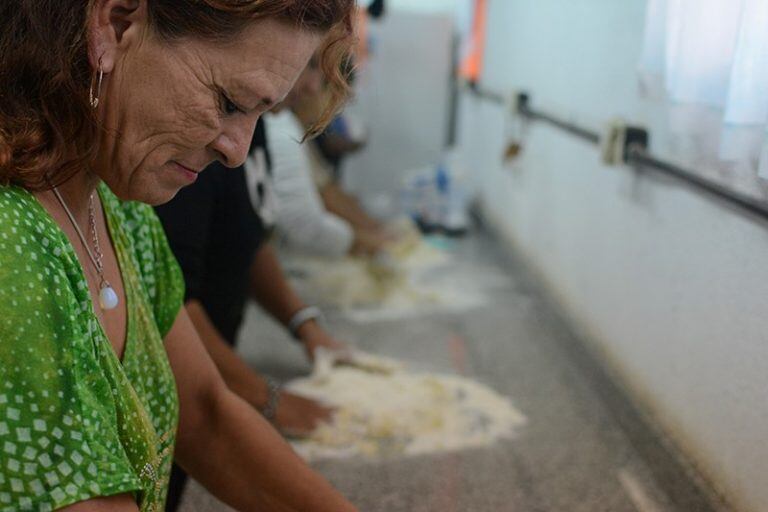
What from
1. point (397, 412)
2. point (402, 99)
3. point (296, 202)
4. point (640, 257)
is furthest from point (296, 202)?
point (402, 99)

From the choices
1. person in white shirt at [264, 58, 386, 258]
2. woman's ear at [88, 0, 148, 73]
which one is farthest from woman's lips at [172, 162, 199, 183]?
person in white shirt at [264, 58, 386, 258]

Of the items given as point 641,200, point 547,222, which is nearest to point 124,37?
point 641,200

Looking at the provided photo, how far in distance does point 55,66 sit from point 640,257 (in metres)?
1.04

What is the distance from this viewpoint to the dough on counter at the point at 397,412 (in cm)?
115

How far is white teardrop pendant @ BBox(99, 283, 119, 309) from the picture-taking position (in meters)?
0.63

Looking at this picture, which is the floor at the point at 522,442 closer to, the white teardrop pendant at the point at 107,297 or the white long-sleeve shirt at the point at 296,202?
the white long-sleeve shirt at the point at 296,202

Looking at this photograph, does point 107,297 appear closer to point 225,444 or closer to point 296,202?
point 225,444

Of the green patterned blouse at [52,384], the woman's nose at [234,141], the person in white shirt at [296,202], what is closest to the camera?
the green patterned blouse at [52,384]

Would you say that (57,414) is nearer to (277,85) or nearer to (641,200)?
(277,85)

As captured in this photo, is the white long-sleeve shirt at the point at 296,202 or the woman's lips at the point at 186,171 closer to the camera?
the woman's lips at the point at 186,171

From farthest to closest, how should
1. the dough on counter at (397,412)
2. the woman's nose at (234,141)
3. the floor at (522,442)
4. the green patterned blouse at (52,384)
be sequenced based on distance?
the dough on counter at (397,412), the floor at (522,442), the woman's nose at (234,141), the green patterned blouse at (52,384)

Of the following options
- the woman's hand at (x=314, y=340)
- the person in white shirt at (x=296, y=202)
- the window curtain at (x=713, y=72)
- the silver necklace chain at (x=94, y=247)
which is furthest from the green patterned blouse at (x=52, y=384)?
the person in white shirt at (x=296, y=202)

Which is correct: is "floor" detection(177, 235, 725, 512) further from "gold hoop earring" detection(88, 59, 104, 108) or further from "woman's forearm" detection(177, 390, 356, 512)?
"gold hoop earring" detection(88, 59, 104, 108)

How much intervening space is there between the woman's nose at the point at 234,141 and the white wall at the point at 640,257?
628 mm
